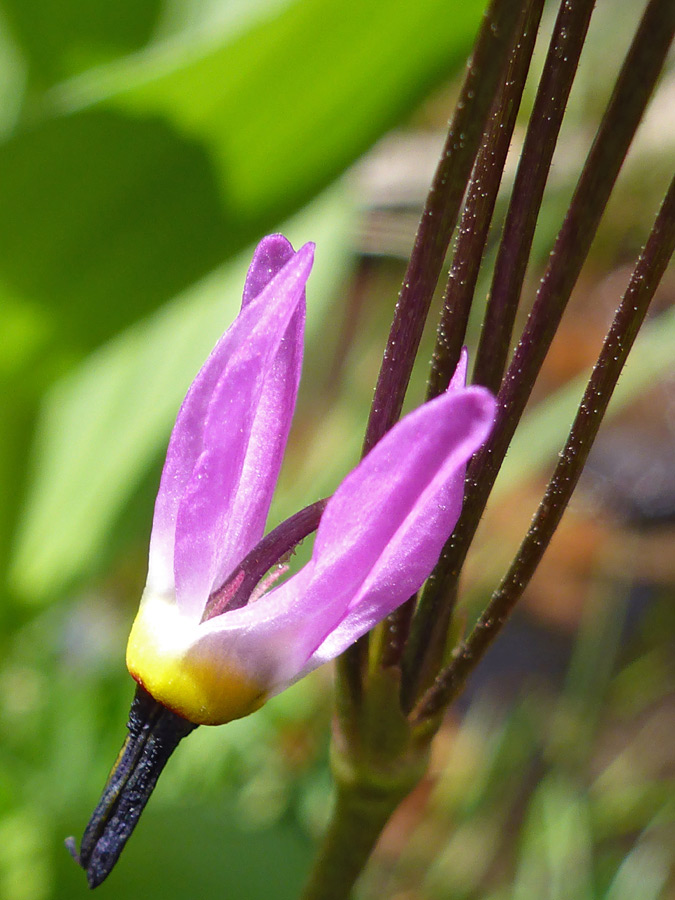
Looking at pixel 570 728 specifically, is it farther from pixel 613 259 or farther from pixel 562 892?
pixel 613 259

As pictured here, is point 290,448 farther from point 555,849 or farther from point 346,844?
point 346,844

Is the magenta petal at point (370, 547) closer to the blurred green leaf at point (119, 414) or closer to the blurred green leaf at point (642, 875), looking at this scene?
the blurred green leaf at point (119, 414)

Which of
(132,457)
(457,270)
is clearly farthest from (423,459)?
(132,457)

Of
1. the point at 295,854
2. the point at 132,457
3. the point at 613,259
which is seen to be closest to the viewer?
the point at 295,854

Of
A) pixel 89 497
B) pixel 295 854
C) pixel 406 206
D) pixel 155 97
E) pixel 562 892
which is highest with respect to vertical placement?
pixel 406 206

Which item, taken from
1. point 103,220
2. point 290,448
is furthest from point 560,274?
point 290,448

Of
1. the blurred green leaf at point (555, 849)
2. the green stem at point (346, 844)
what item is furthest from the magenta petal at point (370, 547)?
the blurred green leaf at point (555, 849)
